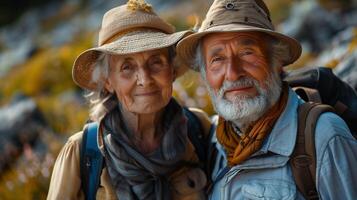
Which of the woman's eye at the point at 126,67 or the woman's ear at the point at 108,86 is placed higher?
the woman's eye at the point at 126,67

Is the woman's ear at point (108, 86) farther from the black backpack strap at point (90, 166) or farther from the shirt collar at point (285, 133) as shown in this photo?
the shirt collar at point (285, 133)

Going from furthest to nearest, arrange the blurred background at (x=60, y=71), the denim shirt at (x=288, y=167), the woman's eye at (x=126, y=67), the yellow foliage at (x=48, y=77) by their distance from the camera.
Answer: the yellow foliage at (x=48, y=77) < the blurred background at (x=60, y=71) < the woman's eye at (x=126, y=67) < the denim shirt at (x=288, y=167)

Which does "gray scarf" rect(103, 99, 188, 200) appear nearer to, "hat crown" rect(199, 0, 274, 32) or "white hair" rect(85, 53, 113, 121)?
"white hair" rect(85, 53, 113, 121)

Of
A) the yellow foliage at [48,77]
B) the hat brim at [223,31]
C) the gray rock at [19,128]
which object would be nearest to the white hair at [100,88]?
the hat brim at [223,31]

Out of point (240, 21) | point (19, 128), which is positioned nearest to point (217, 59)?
point (240, 21)

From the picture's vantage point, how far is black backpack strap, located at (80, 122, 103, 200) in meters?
3.28

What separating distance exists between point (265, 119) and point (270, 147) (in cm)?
20

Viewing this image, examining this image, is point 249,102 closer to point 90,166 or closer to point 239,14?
point 239,14

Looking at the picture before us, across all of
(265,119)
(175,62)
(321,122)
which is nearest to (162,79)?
(175,62)

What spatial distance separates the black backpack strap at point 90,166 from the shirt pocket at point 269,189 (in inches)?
39.1

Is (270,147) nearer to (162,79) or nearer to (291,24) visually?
(162,79)

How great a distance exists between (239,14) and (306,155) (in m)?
0.94

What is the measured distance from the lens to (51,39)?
2234 cm

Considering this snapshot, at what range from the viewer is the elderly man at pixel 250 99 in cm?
283
